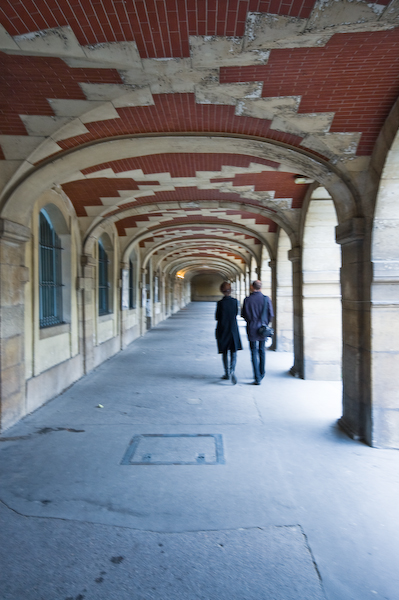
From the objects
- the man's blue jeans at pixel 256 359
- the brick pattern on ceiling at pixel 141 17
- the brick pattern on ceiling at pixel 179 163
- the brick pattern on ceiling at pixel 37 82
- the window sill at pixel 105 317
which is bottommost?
the man's blue jeans at pixel 256 359

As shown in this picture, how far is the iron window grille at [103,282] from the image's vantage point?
31.4 ft

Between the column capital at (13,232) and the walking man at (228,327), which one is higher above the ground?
the column capital at (13,232)

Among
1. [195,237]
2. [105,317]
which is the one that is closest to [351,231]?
[105,317]

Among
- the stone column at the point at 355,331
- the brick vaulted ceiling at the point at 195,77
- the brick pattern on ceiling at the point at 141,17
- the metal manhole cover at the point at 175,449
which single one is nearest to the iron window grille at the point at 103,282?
the brick vaulted ceiling at the point at 195,77

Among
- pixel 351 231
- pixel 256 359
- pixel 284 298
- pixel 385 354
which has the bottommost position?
pixel 256 359

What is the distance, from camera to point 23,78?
329cm

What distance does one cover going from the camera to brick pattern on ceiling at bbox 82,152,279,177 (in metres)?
5.54

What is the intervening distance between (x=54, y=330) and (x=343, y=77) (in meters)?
4.87

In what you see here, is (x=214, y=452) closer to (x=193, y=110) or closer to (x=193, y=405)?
(x=193, y=405)

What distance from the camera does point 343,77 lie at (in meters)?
3.30

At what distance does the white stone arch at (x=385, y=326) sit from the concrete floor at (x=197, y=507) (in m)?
0.25

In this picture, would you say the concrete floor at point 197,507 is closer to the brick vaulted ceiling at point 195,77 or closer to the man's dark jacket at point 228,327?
the man's dark jacket at point 228,327

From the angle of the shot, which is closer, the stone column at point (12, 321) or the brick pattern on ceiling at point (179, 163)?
the stone column at point (12, 321)

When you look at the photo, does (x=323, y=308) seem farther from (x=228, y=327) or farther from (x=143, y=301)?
(x=143, y=301)
